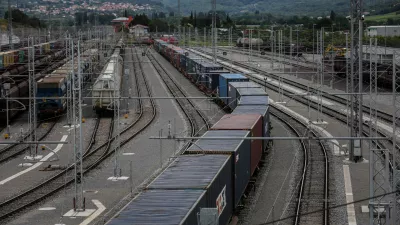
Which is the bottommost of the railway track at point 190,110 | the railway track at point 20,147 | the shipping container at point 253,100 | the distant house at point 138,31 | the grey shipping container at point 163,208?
the railway track at point 20,147

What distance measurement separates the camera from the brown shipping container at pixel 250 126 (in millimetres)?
22250

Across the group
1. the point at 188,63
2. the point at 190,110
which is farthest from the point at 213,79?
the point at 188,63

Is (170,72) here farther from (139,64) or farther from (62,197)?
(62,197)

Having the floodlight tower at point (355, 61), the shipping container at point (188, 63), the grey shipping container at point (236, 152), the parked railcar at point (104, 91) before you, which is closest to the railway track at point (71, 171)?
the parked railcar at point (104, 91)

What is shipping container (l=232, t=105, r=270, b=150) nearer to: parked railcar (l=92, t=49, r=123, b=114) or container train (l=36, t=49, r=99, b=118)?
parked railcar (l=92, t=49, r=123, b=114)

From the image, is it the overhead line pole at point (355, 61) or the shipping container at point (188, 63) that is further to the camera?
the shipping container at point (188, 63)

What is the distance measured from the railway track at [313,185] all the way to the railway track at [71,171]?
7.22 m

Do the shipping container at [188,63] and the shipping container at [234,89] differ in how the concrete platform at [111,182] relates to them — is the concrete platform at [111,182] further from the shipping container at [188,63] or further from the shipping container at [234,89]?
the shipping container at [188,63]

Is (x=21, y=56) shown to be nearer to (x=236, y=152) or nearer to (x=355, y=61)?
(x=355, y=61)

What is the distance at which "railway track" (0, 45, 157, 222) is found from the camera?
20237mm

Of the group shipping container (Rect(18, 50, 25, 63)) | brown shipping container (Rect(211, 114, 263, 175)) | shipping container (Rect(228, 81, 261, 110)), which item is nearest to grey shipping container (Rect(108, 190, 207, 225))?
brown shipping container (Rect(211, 114, 263, 175))

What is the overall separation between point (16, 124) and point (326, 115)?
17058mm

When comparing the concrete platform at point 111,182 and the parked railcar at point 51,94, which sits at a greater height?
the parked railcar at point 51,94

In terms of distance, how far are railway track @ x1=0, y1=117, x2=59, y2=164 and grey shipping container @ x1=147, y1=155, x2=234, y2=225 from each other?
12.7 m
